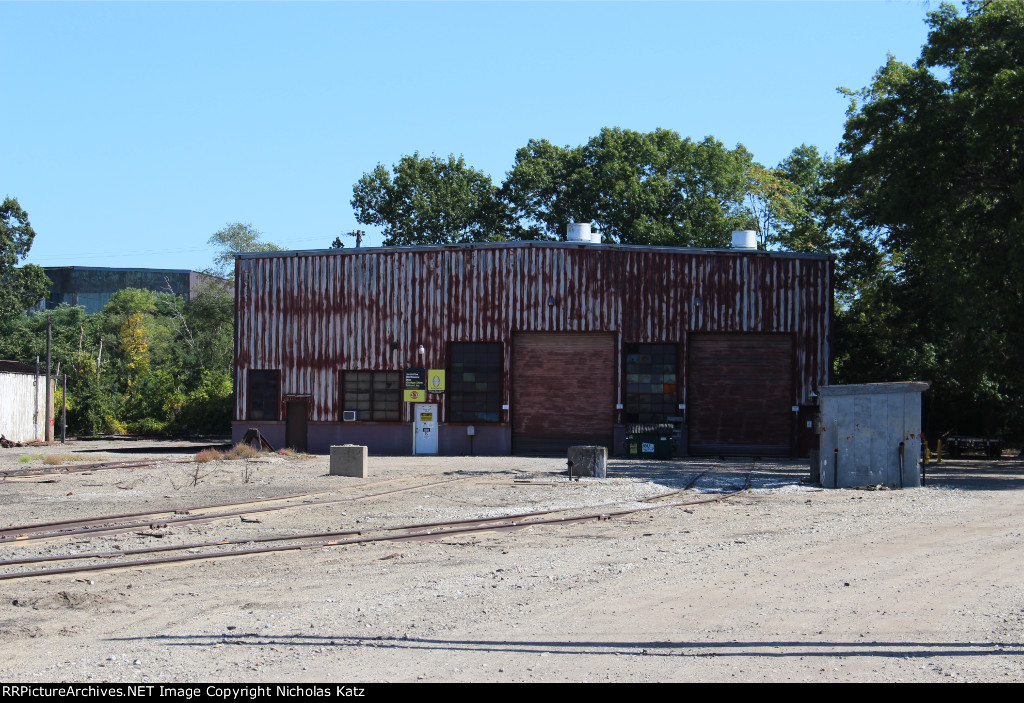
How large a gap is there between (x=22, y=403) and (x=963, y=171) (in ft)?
136

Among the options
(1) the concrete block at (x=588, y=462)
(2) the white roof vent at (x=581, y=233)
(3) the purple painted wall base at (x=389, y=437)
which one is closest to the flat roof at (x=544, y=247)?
(2) the white roof vent at (x=581, y=233)

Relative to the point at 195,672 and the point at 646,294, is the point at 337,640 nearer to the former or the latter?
the point at 195,672

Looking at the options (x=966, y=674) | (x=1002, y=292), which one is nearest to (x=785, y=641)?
(x=966, y=674)

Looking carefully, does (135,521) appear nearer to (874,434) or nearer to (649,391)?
(874,434)

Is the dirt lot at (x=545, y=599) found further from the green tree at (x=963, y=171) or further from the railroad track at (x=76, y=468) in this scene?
the green tree at (x=963, y=171)

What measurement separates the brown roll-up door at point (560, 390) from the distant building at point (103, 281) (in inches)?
2992

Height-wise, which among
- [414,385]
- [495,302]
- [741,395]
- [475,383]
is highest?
[495,302]

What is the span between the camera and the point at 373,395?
1597 inches

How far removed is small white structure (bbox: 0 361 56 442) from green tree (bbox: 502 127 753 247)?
1197 inches

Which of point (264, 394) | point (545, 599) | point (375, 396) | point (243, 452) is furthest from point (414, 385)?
point (545, 599)

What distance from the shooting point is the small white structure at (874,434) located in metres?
22.8

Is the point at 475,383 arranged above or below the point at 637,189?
below

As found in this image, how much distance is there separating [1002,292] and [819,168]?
39616 mm

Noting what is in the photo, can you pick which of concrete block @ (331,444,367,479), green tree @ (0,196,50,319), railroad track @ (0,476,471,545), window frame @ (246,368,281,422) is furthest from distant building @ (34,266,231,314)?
railroad track @ (0,476,471,545)
